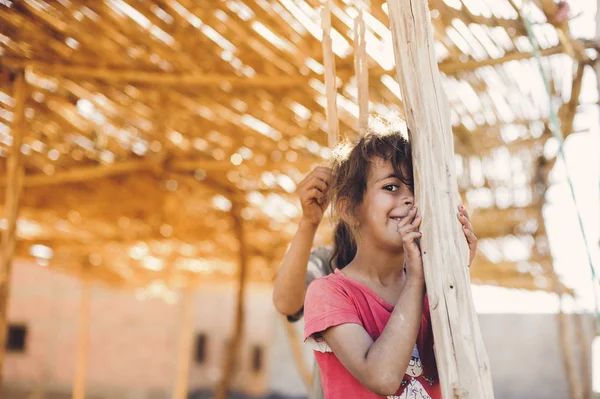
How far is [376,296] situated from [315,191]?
0.42 m

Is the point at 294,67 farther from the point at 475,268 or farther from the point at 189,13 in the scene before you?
the point at 475,268

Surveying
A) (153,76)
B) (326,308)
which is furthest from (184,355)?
(326,308)

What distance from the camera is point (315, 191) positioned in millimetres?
1896

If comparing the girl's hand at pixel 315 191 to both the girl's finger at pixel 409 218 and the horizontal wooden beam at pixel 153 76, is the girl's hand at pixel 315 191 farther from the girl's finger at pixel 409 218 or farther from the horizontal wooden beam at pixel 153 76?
the horizontal wooden beam at pixel 153 76

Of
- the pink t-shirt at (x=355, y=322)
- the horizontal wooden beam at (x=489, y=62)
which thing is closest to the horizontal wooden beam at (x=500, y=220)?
the horizontal wooden beam at (x=489, y=62)

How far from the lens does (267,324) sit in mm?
14836

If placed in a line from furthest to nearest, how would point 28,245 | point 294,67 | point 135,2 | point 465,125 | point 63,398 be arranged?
1. point 63,398
2. point 28,245
3. point 465,125
4. point 294,67
5. point 135,2

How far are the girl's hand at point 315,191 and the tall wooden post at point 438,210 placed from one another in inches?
18.1

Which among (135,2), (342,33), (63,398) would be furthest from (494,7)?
(63,398)

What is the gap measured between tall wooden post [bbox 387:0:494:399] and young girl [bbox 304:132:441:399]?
0.18 ft

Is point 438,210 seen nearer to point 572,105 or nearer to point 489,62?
point 489,62

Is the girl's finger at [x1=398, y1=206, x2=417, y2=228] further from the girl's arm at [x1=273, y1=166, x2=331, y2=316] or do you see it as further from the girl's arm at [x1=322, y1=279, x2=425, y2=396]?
the girl's arm at [x1=273, y1=166, x2=331, y2=316]

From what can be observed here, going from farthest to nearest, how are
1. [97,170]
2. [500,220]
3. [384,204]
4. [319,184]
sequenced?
[500,220] < [97,170] < [319,184] < [384,204]

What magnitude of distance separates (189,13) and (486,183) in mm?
3140
